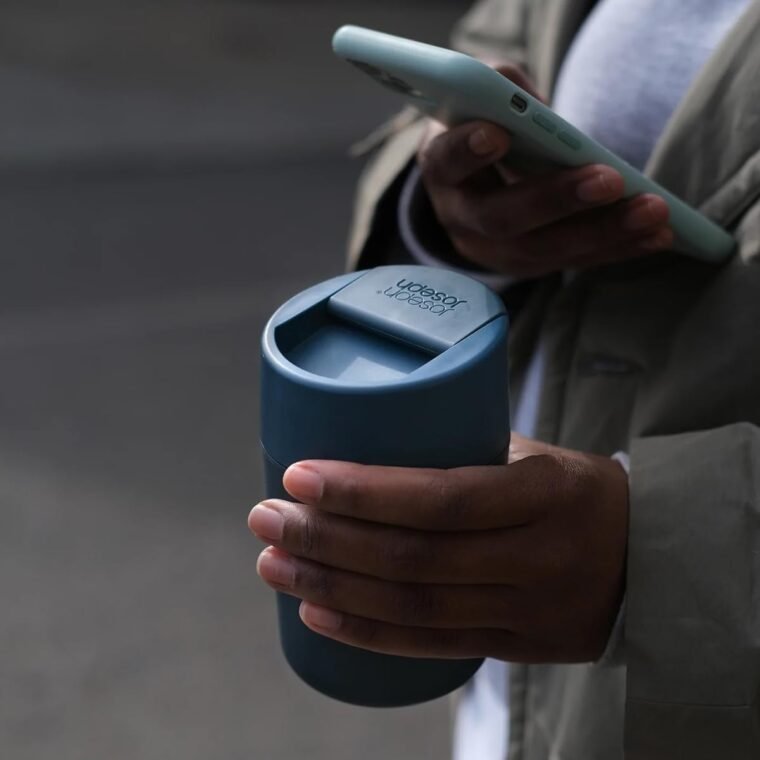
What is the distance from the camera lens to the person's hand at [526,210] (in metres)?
0.39

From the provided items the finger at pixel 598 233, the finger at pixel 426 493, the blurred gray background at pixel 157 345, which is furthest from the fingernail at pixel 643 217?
the blurred gray background at pixel 157 345

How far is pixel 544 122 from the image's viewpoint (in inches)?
14.0

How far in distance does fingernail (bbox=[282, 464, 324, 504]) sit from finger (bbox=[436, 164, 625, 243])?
16cm

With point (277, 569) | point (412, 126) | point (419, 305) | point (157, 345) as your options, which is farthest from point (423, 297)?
point (157, 345)

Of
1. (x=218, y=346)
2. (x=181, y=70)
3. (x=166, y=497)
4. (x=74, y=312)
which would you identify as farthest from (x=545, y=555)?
(x=181, y=70)

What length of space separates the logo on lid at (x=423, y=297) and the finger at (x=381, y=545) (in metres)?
0.08

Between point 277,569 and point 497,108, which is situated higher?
point 497,108

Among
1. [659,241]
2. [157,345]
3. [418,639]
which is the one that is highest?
[659,241]

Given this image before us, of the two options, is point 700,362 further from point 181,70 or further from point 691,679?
point 181,70

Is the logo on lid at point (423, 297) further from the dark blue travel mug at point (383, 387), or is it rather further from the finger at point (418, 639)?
the finger at point (418, 639)

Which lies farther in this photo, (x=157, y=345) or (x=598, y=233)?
(x=157, y=345)

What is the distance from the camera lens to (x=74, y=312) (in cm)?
162

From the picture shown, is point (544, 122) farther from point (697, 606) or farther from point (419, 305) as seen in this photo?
point (697, 606)

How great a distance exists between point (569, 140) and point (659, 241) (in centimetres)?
7
